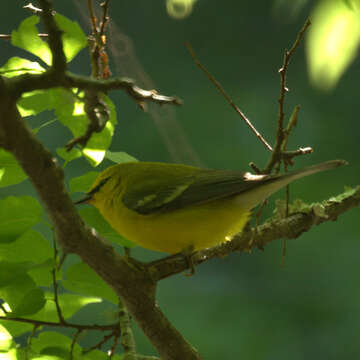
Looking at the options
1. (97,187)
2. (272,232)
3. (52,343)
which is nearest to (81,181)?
(97,187)

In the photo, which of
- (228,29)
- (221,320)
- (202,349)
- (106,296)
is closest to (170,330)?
(106,296)

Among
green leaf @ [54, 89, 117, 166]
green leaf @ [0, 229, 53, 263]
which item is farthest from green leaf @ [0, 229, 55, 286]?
green leaf @ [54, 89, 117, 166]

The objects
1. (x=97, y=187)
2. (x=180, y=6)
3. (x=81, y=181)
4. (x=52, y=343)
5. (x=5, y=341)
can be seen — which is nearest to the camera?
(x=180, y=6)

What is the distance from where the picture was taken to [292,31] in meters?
3.60

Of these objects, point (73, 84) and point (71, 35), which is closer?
point (73, 84)

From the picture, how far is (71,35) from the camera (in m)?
1.03

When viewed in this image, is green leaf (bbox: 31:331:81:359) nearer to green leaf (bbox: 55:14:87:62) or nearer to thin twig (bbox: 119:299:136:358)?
thin twig (bbox: 119:299:136:358)

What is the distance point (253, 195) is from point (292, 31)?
→ 259 centimetres

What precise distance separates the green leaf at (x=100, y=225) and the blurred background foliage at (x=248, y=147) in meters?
1.80

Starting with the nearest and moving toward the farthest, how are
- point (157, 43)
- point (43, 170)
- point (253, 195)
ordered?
point (43, 170) → point (253, 195) → point (157, 43)

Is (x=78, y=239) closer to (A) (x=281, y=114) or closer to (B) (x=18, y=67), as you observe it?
(B) (x=18, y=67)

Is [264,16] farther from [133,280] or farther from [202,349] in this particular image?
[133,280]

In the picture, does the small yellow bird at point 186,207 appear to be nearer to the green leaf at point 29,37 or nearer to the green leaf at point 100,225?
the green leaf at point 100,225

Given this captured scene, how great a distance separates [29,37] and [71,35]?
0.12 metres
